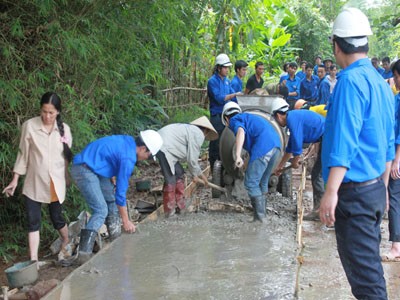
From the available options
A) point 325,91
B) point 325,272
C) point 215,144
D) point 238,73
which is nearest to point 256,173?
point 325,272

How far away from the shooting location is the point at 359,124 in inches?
114

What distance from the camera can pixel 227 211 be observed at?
7051mm

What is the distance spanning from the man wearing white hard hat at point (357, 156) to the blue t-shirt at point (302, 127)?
350 cm

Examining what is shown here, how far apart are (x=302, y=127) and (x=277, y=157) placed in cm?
49

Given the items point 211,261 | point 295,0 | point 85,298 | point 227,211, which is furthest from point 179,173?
point 295,0

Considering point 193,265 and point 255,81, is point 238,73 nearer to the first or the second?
point 255,81

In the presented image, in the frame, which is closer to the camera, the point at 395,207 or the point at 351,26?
the point at 351,26

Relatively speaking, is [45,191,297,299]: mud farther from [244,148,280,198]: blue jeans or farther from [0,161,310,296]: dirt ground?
[0,161,310,296]: dirt ground

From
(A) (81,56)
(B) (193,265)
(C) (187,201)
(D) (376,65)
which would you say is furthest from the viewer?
(D) (376,65)

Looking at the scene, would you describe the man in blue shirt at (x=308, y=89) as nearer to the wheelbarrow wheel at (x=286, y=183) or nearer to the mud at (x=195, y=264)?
the wheelbarrow wheel at (x=286, y=183)

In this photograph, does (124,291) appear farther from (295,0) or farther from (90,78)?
(295,0)

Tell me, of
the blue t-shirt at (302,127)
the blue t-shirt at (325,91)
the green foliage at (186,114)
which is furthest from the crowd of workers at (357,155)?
the blue t-shirt at (325,91)

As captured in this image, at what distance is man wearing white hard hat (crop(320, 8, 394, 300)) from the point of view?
2.88m

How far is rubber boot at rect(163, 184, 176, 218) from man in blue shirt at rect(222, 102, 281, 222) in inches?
35.0
